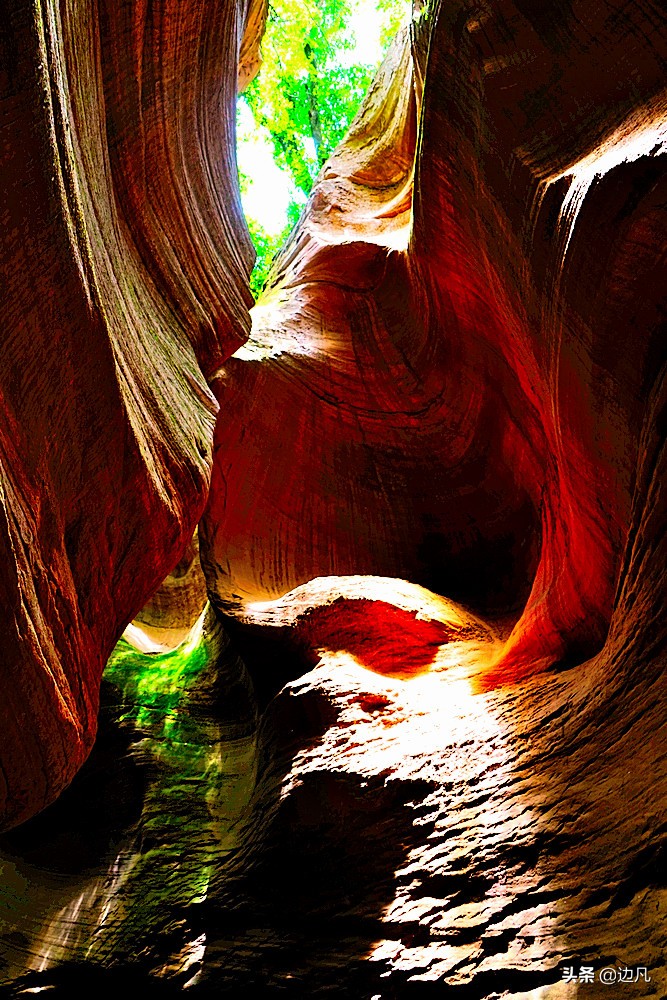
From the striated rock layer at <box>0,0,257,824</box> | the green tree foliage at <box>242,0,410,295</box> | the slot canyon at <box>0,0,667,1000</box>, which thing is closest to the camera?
the striated rock layer at <box>0,0,257,824</box>

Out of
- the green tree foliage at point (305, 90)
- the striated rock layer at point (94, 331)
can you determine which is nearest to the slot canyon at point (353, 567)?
the striated rock layer at point (94, 331)

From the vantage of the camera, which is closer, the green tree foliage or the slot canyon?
the slot canyon

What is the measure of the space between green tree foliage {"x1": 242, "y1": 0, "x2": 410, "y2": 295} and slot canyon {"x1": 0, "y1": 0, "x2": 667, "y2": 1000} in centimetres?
879

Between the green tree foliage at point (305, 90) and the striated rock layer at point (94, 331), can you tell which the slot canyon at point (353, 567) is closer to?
the striated rock layer at point (94, 331)

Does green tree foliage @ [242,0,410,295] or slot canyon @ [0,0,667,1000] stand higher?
green tree foliage @ [242,0,410,295]

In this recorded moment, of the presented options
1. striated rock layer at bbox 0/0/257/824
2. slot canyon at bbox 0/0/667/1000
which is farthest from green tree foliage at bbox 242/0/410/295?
striated rock layer at bbox 0/0/257/824

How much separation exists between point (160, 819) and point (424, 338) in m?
4.71

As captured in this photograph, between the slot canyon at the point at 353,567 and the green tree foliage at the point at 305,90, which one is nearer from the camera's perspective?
the slot canyon at the point at 353,567

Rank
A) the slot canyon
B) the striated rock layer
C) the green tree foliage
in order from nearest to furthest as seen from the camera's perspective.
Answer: the striated rock layer, the slot canyon, the green tree foliage

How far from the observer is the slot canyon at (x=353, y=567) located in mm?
2998

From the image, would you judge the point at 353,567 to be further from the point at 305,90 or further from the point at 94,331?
the point at 305,90

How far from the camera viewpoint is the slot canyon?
9.84ft

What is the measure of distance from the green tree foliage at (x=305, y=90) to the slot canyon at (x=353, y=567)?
8795 millimetres

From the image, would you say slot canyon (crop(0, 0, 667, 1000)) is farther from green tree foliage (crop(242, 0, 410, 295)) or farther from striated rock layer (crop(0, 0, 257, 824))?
green tree foliage (crop(242, 0, 410, 295))
